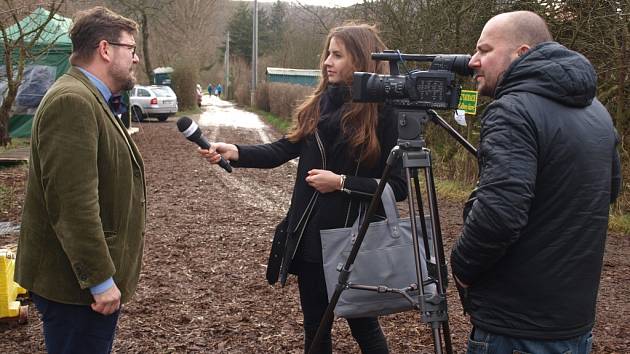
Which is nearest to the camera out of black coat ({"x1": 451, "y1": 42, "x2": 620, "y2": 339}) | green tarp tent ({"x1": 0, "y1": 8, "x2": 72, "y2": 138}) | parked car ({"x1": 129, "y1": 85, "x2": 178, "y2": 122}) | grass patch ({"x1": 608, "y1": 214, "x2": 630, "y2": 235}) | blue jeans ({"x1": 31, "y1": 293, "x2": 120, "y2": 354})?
black coat ({"x1": 451, "y1": 42, "x2": 620, "y2": 339})

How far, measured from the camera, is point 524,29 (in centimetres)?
199

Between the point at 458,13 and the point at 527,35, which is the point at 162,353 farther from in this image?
the point at 458,13

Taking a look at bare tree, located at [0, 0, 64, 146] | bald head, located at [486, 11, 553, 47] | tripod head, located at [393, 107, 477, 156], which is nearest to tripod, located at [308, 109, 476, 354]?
tripod head, located at [393, 107, 477, 156]

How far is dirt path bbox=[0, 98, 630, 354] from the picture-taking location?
166 inches

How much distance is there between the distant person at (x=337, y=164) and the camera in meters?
2.82

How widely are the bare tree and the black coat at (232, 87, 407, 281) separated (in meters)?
7.88

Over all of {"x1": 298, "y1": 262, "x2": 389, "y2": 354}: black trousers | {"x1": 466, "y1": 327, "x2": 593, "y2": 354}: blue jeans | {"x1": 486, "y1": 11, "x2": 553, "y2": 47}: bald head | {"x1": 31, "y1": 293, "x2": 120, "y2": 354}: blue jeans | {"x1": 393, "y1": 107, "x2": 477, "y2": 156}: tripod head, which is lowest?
{"x1": 298, "y1": 262, "x2": 389, "y2": 354}: black trousers

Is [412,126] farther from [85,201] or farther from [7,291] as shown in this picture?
[7,291]

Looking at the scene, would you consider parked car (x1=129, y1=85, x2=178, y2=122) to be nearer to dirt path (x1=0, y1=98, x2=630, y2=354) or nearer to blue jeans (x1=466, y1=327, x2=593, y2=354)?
dirt path (x1=0, y1=98, x2=630, y2=354)

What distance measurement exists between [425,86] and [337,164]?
0.72 m

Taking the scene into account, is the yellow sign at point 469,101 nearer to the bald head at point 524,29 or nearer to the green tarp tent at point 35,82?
the bald head at point 524,29

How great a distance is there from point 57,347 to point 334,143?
1427 mm

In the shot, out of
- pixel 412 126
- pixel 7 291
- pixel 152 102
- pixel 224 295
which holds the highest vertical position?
pixel 412 126

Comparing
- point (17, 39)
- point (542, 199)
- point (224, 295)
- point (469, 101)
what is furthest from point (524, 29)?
point (17, 39)
